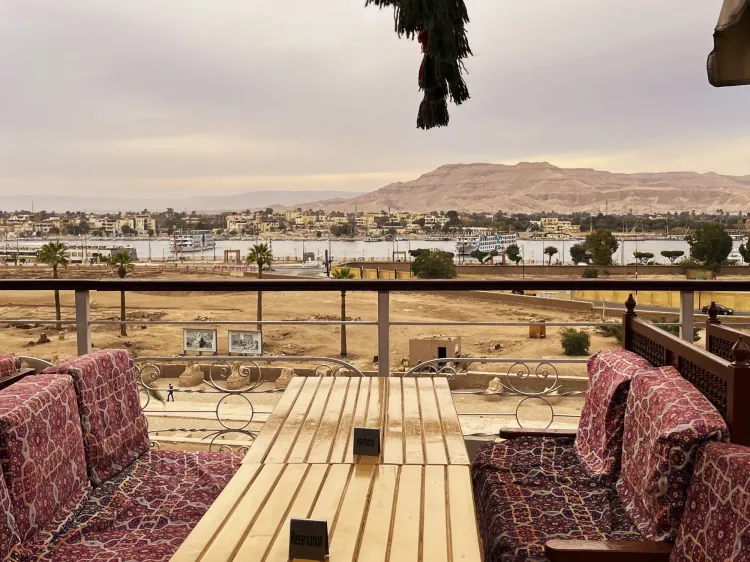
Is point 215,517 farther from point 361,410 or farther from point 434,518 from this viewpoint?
point 361,410

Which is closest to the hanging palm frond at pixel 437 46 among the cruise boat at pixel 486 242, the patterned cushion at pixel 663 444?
the patterned cushion at pixel 663 444

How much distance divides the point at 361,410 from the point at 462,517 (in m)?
0.86

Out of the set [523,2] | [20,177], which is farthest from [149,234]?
[20,177]

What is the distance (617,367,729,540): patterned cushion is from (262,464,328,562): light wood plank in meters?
0.81

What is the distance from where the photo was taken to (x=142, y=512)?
6.47ft

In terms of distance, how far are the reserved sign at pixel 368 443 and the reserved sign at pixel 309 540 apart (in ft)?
1.78

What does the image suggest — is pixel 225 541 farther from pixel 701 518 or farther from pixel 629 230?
pixel 629 230

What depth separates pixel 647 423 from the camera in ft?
5.77

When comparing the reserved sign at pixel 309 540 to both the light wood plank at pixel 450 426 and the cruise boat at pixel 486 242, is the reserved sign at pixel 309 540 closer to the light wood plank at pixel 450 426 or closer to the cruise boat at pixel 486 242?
the light wood plank at pixel 450 426

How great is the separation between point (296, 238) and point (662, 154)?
131ft

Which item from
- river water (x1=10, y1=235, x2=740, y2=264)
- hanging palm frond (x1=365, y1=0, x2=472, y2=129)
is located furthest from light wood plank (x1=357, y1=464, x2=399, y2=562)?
river water (x1=10, y1=235, x2=740, y2=264)

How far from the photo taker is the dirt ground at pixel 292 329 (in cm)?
4738

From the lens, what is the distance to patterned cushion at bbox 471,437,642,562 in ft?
5.82

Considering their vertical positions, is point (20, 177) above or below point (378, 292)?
above
